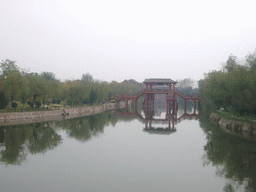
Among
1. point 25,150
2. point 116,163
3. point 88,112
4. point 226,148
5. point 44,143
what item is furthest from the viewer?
point 88,112

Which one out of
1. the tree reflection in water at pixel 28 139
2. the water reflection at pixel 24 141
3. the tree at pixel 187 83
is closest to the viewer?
the water reflection at pixel 24 141

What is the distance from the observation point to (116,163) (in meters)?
13.3

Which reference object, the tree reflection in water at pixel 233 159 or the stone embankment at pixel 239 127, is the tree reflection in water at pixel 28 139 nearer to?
the tree reflection in water at pixel 233 159

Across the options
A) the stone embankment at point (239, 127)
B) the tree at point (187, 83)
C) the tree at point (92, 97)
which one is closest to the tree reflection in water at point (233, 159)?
the stone embankment at point (239, 127)

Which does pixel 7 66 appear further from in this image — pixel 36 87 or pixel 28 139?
pixel 28 139

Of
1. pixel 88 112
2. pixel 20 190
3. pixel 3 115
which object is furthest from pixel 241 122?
pixel 88 112

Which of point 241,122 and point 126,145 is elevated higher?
point 241,122

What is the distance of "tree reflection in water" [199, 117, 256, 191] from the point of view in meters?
10.9

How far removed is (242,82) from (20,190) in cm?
1610

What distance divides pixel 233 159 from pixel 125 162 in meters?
6.28

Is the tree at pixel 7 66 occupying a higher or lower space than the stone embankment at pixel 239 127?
higher

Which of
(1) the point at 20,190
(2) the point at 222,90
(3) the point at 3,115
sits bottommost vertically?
(1) the point at 20,190

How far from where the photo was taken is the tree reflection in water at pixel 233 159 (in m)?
10.9

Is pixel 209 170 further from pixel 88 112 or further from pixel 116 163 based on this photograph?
pixel 88 112
